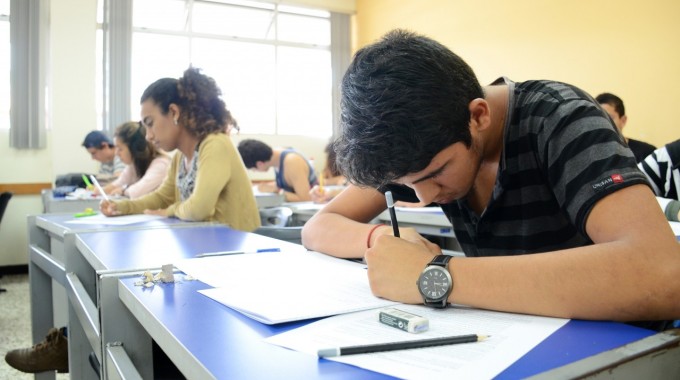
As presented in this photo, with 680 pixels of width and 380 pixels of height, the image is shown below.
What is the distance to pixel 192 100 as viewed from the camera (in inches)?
90.5

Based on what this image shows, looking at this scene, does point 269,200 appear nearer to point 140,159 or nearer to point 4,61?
point 140,159

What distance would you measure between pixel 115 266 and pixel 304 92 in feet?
19.5

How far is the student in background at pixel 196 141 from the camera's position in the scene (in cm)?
217

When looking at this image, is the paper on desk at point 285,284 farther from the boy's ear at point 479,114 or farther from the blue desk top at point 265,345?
the boy's ear at point 479,114

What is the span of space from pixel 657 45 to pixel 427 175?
3924 millimetres

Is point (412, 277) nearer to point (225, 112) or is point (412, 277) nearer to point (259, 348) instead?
point (259, 348)

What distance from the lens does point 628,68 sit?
411 cm

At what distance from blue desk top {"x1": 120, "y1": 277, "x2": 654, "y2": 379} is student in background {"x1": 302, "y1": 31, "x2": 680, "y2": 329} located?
6cm

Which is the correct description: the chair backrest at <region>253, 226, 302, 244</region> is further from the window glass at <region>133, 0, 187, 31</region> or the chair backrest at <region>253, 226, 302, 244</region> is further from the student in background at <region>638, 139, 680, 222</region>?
the window glass at <region>133, 0, 187, 31</region>

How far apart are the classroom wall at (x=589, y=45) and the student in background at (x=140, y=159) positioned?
5.24 feet

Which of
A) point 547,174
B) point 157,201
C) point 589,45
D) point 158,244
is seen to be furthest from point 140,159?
point 589,45

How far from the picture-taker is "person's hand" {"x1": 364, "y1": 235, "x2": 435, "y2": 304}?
75cm

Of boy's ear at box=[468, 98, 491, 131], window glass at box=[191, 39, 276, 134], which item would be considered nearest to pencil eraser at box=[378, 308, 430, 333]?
boy's ear at box=[468, 98, 491, 131]

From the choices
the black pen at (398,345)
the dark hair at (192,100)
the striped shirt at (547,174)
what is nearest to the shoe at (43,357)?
the dark hair at (192,100)
